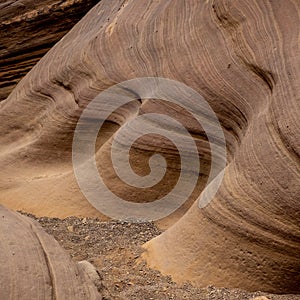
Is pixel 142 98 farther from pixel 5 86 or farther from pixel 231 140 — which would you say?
pixel 5 86

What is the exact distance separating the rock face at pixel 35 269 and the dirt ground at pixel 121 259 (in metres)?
0.14

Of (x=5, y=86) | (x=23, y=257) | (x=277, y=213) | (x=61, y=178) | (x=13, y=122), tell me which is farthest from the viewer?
(x=5, y=86)

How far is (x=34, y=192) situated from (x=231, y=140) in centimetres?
139

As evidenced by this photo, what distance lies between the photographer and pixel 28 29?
19.5 ft

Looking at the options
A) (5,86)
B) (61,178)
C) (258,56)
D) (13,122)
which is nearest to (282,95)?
(258,56)

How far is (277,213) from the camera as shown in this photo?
9.50 feet

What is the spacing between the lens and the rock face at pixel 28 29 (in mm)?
5777

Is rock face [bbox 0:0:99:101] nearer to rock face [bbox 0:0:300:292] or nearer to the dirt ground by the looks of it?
rock face [bbox 0:0:300:292]

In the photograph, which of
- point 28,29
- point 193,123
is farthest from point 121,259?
point 28,29

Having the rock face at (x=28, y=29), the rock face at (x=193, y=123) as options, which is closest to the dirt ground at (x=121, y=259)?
the rock face at (x=193, y=123)

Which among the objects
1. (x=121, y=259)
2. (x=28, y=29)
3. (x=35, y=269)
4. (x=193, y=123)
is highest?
(x=28, y=29)

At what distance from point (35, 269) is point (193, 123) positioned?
1682 millimetres

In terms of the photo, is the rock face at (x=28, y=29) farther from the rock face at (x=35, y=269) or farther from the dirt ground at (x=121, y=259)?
the rock face at (x=35, y=269)

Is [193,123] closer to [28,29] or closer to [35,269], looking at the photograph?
[35,269]
